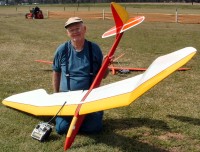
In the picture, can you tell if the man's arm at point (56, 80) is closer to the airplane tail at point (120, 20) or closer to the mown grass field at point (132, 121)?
the mown grass field at point (132, 121)

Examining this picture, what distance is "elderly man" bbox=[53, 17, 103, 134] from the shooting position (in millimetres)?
4854

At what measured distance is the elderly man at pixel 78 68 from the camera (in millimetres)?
4854

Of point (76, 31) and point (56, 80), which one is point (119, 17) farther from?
point (56, 80)

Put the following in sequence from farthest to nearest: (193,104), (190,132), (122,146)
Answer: (193,104) → (190,132) → (122,146)

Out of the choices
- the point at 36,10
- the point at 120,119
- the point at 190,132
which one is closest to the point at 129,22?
the point at 120,119

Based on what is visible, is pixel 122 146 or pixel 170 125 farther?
pixel 170 125

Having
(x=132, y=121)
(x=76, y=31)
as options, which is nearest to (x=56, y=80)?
(x=76, y=31)

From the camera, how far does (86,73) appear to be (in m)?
5.01

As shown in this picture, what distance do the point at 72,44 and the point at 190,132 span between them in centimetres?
218

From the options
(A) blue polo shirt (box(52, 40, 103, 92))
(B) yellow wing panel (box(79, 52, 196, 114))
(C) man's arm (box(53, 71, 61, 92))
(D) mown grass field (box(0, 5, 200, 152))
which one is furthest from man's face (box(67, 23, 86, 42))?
(D) mown grass field (box(0, 5, 200, 152))

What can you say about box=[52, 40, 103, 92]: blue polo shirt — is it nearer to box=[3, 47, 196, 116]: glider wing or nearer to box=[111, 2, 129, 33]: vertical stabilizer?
box=[3, 47, 196, 116]: glider wing

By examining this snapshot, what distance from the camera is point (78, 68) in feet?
16.3

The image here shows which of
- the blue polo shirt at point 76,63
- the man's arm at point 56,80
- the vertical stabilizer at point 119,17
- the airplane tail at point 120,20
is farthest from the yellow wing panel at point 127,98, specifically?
the vertical stabilizer at point 119,17

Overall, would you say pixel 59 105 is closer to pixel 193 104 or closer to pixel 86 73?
pixel 86 73
